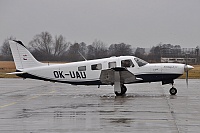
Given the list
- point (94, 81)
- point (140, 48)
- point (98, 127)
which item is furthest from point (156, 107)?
point (140, 48)

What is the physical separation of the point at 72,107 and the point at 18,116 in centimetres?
301

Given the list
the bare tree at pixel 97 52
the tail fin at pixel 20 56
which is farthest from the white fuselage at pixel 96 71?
the bare tree at pixel 97 52

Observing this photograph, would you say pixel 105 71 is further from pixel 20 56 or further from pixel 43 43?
pixel 43 43

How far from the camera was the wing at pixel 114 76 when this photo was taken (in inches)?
760

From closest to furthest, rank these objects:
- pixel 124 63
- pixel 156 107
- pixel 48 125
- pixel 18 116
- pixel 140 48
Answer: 1. pixel 48 125
2. pixel 18 116
3. pixel 156 107
4. pixel 124 63
5. pixel 140 48

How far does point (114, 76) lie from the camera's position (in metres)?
19.7

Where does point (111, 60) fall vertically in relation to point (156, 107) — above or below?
above

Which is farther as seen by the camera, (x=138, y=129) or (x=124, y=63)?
(x=124, y=63)

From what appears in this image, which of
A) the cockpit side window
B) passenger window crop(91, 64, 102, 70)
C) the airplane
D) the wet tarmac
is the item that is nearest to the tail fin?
the airplane

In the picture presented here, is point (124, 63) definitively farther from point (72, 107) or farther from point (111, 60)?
point (72, 107)

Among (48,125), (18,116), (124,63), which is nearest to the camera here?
(48,125)

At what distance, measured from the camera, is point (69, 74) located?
20750mm

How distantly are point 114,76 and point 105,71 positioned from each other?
615 millimetres

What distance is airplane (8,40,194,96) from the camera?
19.9m
